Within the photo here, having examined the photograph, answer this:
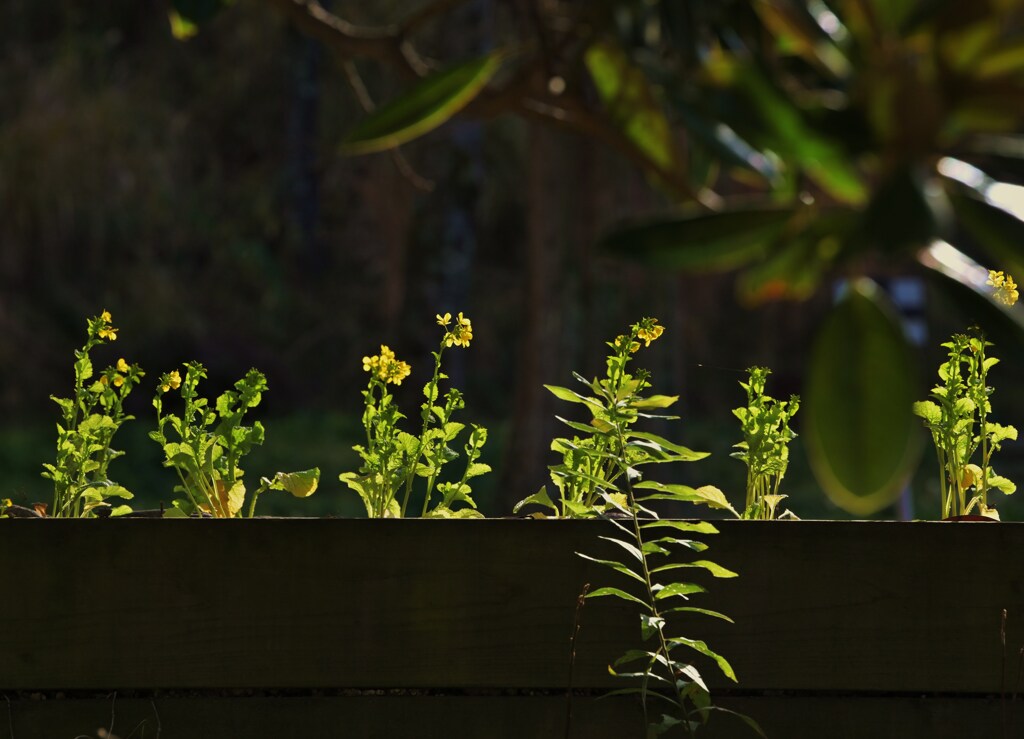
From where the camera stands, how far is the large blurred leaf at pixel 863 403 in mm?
577

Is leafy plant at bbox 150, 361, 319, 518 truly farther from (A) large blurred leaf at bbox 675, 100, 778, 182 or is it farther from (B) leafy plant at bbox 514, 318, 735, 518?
(A) large blurred leaf at bbox 675, 100, 778, 182

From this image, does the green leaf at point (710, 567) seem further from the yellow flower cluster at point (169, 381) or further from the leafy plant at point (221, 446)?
the yellow flower cluster at point (169, 381)

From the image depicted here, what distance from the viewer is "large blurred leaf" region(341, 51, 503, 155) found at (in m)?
0.76

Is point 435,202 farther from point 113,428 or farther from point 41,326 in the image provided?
point 113,428

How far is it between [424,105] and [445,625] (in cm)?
123

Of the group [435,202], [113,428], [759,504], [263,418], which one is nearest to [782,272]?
[759,504]

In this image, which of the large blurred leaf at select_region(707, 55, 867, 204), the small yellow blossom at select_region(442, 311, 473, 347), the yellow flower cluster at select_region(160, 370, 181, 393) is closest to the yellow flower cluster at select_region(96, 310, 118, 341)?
the yellow flower cluster at select_region(160, 370, 181, 393)

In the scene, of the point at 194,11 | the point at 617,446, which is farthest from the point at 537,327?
the point at 194,11

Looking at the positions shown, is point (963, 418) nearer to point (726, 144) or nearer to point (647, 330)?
point (647, 330)

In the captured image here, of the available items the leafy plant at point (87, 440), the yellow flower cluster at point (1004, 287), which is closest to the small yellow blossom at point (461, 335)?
the leafy plant at point (87, 440)

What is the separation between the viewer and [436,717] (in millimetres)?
1892

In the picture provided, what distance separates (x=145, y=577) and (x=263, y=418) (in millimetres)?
7285

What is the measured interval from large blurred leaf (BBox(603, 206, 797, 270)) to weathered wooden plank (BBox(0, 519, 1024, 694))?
128cm

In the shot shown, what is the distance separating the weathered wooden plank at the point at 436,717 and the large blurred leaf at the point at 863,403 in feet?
4.55
